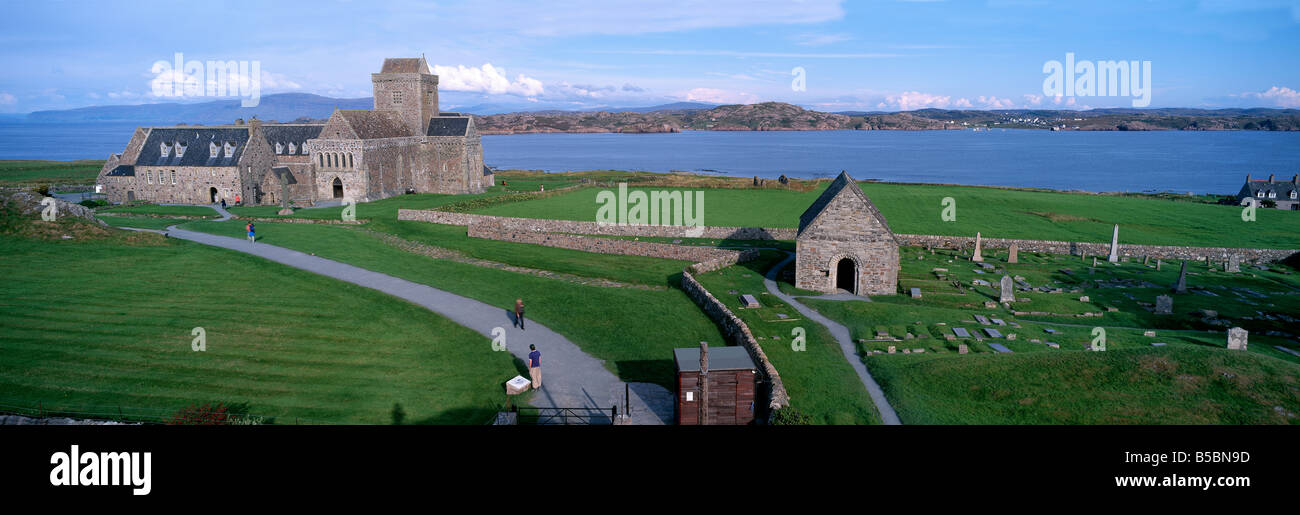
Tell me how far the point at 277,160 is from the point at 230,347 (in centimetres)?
4597

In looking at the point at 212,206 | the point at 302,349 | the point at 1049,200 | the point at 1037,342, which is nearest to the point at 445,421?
the point at 302,349

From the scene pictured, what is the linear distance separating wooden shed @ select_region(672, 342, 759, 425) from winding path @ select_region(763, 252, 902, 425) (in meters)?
3.58

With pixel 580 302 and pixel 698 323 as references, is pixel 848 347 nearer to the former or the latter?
pixel 698 323

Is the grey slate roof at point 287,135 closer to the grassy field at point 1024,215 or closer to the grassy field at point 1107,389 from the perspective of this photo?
the grassy field at point 1024,215

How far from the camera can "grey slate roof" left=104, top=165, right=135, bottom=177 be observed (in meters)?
60.0

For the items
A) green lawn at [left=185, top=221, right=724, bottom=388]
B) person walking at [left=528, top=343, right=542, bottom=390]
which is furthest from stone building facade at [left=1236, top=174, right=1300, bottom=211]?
person walking at [left=528, top=343, right=542, bottom=390]

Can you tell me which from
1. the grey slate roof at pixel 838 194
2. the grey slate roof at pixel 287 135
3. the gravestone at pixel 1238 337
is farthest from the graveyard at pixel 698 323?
the grey slate roof at pixel 287 135

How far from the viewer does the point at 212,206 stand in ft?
189

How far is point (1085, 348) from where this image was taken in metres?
23.0

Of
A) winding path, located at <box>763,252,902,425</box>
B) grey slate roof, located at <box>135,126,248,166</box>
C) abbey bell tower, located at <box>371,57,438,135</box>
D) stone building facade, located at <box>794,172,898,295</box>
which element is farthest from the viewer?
abbey bell tower, located at <box>371,57,438,135</box>

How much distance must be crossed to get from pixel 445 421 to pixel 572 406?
11.0 feet

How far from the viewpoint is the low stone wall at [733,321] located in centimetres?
1841

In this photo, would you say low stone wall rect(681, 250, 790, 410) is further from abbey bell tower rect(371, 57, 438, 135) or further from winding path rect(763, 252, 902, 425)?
abbey bell tower rect(371, 57, 438, 135)

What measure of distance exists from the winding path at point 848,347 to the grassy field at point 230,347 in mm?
10491
